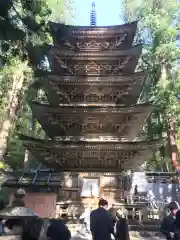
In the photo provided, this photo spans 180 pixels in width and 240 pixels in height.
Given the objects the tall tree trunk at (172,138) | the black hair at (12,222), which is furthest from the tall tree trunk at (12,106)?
the black hair at (12,222)

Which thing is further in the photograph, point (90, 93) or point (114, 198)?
point (90, 93)

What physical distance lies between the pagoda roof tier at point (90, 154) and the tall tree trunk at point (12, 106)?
7.82ft

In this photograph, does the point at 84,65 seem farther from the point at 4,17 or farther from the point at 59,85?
the point at 4,17

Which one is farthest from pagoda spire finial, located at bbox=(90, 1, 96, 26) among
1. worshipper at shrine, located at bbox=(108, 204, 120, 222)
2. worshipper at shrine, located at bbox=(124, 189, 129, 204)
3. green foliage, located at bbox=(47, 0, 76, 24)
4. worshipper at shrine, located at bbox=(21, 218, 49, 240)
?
worshipper at shrine, located at bbox=(21, 218, 49, 240)

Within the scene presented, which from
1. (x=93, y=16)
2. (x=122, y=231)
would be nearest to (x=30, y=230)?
(x=122, y=231)

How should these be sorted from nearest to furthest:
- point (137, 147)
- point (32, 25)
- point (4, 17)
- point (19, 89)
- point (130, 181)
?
1. point (4, 17)
2. point (32, 25)
3. point (137, 147)
4. point (130, 181)
5. point (19, 89)

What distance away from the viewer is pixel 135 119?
1545cm

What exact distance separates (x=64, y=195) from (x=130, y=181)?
3.23m

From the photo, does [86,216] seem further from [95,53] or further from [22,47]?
[95,53]

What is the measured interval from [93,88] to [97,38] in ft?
10.3

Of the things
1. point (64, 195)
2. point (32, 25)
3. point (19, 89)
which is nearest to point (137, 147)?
point (64, 195)

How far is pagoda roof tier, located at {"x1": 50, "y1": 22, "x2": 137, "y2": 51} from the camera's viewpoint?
17109mm

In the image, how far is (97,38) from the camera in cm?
1734

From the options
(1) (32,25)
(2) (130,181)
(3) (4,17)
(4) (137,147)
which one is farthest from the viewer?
(2) (130,181)
